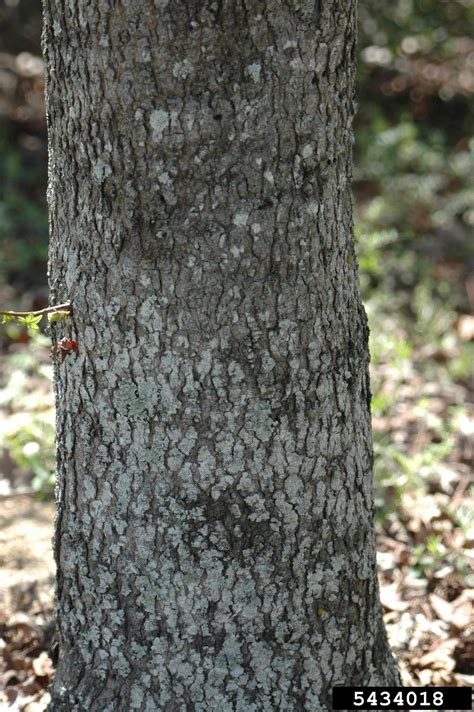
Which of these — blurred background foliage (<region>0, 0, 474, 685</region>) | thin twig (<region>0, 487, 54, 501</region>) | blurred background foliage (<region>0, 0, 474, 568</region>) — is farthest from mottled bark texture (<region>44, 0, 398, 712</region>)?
thin twig (<region>0, 487, 54, 501</region>)

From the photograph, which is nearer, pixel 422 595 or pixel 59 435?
pixel 59 435

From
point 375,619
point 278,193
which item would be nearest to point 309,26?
Result: point 278,193

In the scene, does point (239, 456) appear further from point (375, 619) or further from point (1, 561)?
point (1, 561)

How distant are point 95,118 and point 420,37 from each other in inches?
237

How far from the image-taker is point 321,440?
6.50 ft

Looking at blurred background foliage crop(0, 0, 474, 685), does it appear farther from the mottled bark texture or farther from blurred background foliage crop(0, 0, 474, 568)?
the mottled bark texture

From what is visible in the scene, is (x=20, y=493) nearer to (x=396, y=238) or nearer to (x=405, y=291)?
(x=396, y=238)

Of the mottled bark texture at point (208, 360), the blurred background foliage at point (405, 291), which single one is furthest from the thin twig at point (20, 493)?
the mottled bark texture at point (208, 360)

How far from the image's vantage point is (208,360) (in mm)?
1853

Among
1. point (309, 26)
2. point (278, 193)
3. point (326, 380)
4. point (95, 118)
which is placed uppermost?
point (309, 26)

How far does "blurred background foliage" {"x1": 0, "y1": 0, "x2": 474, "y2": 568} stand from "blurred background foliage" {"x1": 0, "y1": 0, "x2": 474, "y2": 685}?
0.04 ft

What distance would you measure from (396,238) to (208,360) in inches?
125

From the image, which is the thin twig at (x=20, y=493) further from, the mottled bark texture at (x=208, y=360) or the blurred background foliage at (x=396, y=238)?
the mottled bark texture at (x=208, y=360)

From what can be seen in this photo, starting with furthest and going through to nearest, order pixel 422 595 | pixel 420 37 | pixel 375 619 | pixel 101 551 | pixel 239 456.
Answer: pixel 420 37, pixel 422 595, pixel 375 619, pixel 101 551, pixel 239 456
